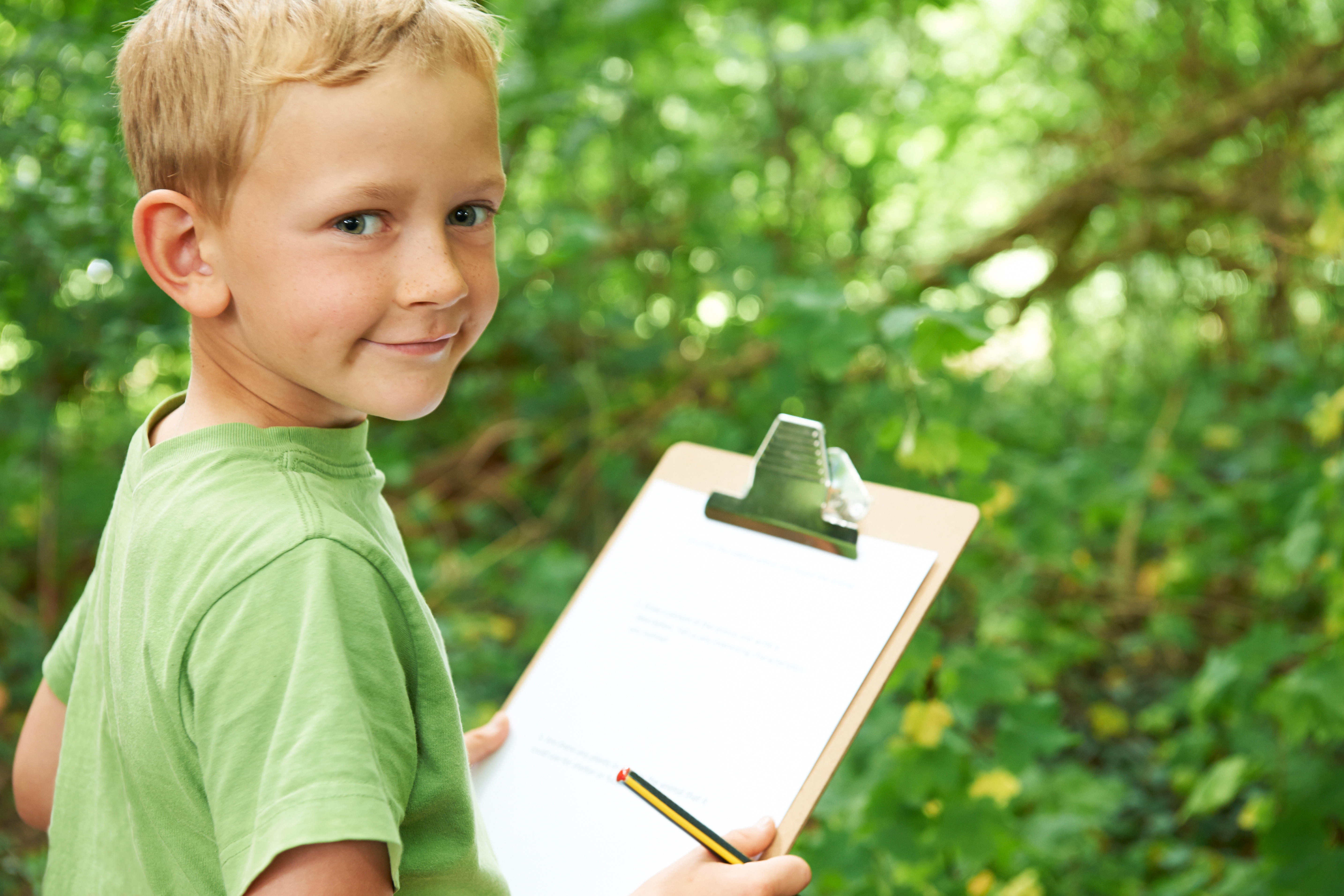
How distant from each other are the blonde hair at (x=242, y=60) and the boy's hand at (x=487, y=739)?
60 cm

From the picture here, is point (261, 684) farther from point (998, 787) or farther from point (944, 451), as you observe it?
point (998, 787)

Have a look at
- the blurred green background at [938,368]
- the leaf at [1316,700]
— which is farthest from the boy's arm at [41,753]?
the leaf at [1316,700]

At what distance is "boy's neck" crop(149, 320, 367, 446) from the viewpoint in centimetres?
80

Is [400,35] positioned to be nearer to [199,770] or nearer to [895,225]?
[199,770]

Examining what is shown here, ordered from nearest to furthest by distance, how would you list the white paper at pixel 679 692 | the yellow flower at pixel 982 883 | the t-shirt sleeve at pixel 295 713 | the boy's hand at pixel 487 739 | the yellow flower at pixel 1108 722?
the t-shirt sleeve at pixel 295 713
the white paper at pixel 679 692
the boy's hand at pixel 487 739
the yellow flower at pixel 982 883
the yellow flower at pixel 1108 722

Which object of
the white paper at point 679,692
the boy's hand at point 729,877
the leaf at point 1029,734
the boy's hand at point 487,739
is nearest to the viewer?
the boy's hand at point 729,877

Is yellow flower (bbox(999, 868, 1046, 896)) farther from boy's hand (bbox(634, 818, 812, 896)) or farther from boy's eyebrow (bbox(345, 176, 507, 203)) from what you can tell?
boy's eyebrow (bbox(345, 176, 507, 203))

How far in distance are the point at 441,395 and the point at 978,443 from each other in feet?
3.04

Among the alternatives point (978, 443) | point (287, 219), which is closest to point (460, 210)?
point (287, 219)

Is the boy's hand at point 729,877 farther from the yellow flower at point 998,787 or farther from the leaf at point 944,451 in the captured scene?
the yellow flower at point 998,787

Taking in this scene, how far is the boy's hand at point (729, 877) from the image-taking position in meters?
0.84

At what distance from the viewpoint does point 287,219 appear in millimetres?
718

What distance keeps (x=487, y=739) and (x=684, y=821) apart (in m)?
0.29

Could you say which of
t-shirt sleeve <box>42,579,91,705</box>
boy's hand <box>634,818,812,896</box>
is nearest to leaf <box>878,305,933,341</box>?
boy's hand <box>634,818,812,896</box>
